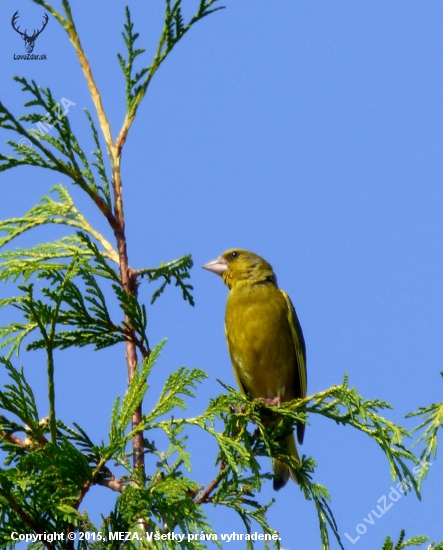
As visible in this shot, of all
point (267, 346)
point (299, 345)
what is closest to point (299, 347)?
point (299, 345)

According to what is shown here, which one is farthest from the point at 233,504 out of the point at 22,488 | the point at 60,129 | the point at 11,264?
the point at 60,129

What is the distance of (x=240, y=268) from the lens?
22.2 feet

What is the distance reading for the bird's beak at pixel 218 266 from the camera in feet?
22.5

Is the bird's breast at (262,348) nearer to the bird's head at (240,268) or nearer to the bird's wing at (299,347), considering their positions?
the bird's wing at (299,347)

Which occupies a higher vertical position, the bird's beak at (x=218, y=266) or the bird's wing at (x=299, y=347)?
the bird's beak at (x=218, y=266)

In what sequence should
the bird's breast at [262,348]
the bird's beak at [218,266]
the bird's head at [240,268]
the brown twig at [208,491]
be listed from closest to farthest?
the brown twig at [208,491]
the bird's breast at [262,348]
the bird's head at [240,268]
the bird's beak at [218,266]

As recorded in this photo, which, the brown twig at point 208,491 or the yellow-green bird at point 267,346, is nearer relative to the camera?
the brown twig at point 208,491

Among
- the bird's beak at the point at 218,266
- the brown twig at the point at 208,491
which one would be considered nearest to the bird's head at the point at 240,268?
the bird's beak at the point at 218,266

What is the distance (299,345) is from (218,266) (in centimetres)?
115

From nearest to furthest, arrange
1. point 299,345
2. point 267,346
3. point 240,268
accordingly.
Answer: point 267,346 < point 299,345 < point 240,268

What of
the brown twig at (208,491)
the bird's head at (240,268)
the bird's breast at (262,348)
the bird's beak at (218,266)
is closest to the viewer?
the brown twig at (208,491)

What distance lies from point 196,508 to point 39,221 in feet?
6.57

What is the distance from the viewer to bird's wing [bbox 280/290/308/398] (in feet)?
19.7

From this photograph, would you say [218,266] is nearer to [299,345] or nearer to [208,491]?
[299,345]
